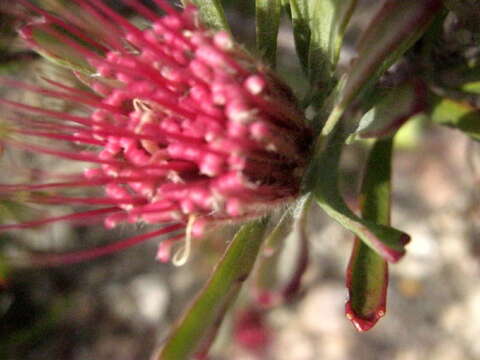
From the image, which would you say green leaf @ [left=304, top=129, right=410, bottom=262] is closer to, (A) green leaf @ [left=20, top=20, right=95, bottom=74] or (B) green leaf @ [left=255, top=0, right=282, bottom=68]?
(B) green leaf @ [left=255, top=0, right=282, bottom=68]

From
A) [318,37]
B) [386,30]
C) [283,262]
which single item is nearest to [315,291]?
[283,262]

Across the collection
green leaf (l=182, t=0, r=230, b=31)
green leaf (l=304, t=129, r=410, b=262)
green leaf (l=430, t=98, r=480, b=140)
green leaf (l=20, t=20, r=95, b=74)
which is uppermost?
green leaf (l=182, t=0, r=230, b=31)

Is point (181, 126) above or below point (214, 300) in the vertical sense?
above

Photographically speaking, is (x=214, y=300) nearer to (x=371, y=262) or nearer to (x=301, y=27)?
(x=371, y=262)

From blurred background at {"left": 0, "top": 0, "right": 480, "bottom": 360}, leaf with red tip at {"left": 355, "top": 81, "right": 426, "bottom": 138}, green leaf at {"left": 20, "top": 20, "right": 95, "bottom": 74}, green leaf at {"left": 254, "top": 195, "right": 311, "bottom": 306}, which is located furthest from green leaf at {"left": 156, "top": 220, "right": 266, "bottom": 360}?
blurred background at {"left": 0, "top": 0, "right": 480, "bottom": 360}

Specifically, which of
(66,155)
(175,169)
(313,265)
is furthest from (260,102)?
(313,265)

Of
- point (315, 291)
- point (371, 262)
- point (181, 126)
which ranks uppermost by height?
point (181, 126)

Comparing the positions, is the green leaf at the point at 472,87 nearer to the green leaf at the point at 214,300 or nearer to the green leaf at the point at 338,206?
the green leaf at the point at 338,206
